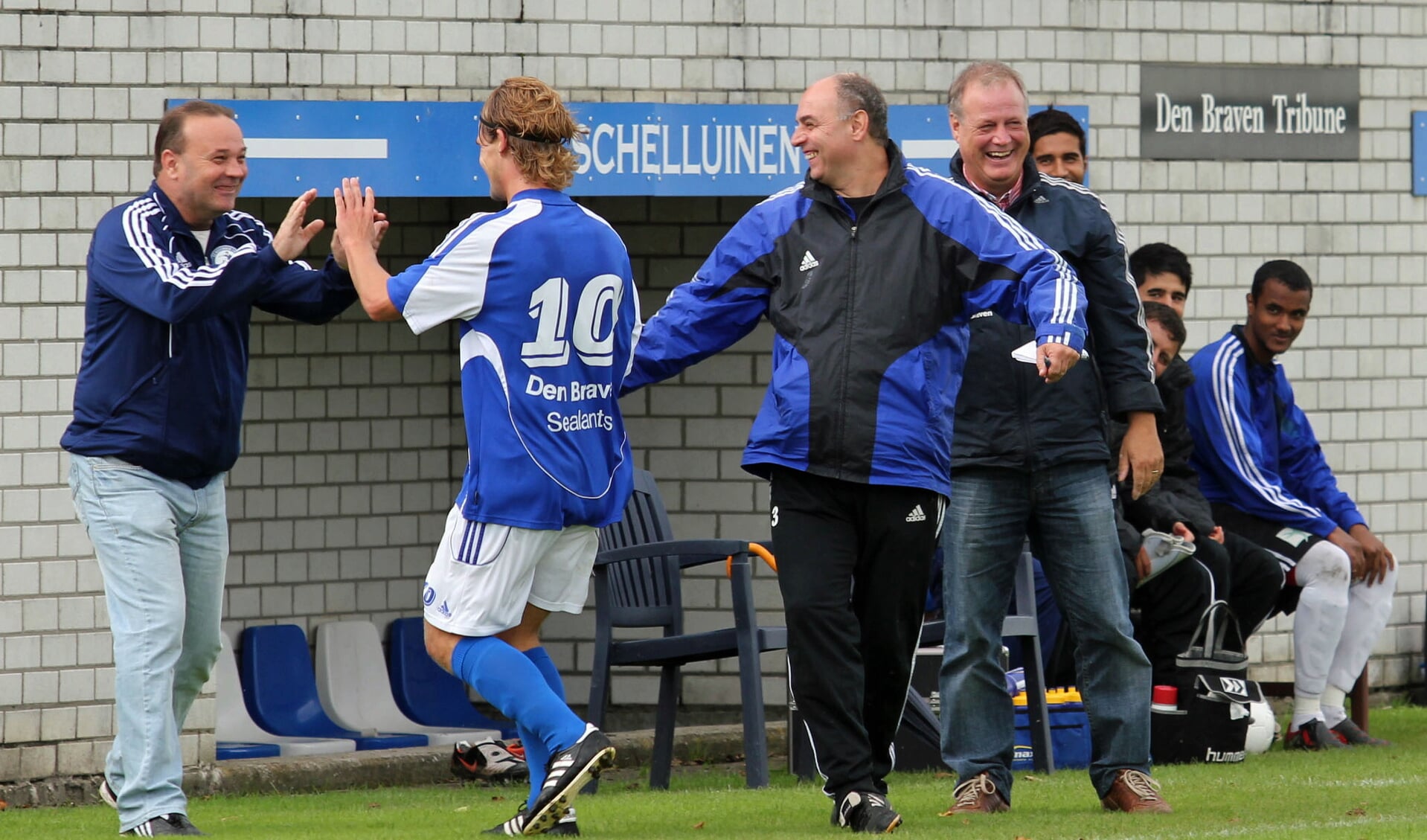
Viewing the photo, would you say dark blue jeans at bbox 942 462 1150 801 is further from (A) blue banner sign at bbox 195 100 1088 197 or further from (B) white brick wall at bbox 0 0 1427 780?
(B) white brick wall at bbox 0 0 1427 780

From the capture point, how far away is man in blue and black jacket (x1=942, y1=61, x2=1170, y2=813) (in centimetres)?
601

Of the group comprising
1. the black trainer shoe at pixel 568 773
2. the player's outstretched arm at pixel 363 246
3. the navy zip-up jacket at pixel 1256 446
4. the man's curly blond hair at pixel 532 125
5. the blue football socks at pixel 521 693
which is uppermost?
the man's curly blond hair at pixel 532 125

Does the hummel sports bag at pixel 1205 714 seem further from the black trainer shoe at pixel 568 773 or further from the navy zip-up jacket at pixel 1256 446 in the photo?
the black trainer shoe at pixel 568 773

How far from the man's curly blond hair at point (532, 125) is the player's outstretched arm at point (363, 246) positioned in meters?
0.36

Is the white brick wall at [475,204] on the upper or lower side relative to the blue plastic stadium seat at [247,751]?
upper

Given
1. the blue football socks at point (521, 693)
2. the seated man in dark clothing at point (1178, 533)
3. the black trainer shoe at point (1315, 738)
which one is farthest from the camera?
the black trainer shoe at point (1315, 738)

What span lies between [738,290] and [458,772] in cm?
345

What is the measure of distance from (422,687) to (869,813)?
15.0 ft

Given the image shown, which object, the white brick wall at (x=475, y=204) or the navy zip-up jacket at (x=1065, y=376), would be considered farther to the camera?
the white brick wall at (x=475, y=204)

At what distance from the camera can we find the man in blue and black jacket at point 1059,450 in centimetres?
601

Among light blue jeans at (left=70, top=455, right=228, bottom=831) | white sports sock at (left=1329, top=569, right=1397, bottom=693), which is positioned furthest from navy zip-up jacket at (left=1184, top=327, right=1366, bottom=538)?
light blue jeans at (left=70, top=455, right=228, bottom=831)

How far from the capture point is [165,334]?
593 centimetres

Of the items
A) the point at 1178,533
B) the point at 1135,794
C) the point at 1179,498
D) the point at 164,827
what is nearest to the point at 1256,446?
the point at 1179,498

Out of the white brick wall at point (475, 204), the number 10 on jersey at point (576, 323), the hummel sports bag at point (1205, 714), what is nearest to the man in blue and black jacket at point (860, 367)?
the number 10 on jersey at point (576, 323)
